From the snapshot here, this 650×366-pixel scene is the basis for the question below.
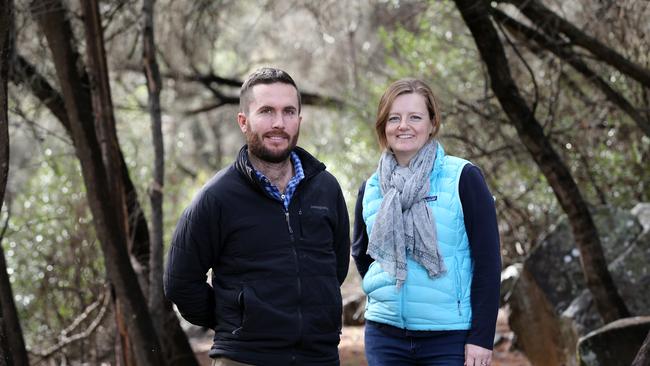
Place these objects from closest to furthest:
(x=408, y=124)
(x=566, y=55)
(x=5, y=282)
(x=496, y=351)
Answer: (x=408, y=124), (x=5, y=282), (x=566, y=55), (x=496, y=351)

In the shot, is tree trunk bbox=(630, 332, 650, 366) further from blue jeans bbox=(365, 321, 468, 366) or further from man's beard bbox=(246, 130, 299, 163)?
man's beard bbox=(246, 130, 299, 163)

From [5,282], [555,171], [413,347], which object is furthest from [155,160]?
[413,347]

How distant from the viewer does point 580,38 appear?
6793mm

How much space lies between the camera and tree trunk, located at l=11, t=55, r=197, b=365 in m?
7.41

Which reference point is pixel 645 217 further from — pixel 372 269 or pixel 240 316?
pixel 240 316

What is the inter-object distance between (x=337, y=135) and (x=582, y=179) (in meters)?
5.58

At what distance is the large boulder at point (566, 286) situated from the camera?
7152 millimetres

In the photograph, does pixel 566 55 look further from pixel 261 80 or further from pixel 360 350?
pixel 261 80

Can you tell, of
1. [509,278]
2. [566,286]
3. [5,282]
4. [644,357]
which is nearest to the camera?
[644,357]

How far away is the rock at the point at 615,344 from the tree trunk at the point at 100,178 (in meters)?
2.96

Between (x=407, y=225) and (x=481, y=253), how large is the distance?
31 centimetres

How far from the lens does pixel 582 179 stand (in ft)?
30.9

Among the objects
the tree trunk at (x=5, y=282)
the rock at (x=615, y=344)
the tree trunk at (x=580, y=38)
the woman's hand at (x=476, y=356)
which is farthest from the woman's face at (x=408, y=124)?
the tree trunk at (x=580, y=38)

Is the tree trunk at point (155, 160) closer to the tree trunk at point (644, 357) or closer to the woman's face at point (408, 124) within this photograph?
the woman's face at point (408, 124)
